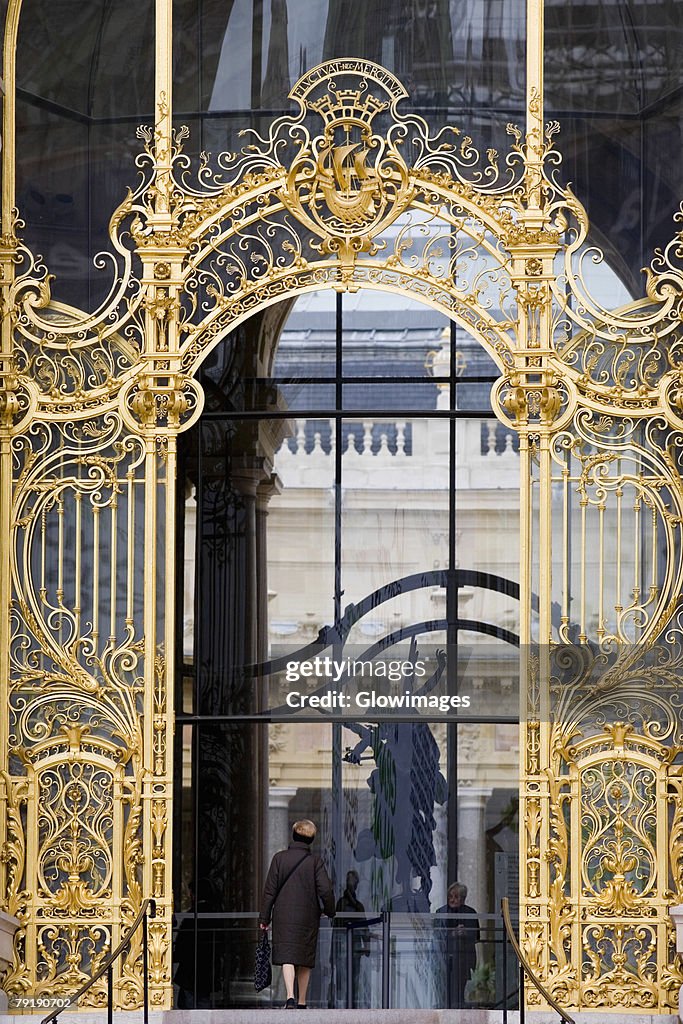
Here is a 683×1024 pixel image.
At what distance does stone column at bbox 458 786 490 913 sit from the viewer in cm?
1384

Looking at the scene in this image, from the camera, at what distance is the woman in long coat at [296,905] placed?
44.1 ft

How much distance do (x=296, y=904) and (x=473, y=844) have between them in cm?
126

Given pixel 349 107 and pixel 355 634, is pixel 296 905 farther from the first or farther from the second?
pixel 349 107

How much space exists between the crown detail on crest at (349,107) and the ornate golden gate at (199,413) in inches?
0.6

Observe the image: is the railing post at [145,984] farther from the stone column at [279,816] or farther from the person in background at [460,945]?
the person in background at [460,945]

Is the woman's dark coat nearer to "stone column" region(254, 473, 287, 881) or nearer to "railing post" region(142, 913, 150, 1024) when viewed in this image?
"stone column" region(254, 473, 287, 881)

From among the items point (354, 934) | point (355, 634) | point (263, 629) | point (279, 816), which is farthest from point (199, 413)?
point (354, 934)

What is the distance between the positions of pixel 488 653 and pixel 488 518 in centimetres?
90

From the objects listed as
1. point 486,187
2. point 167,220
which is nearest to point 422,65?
point 486,187

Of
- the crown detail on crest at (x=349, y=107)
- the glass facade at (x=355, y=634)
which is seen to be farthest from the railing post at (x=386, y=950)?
the crown detail on crest at (x=349, y=107)

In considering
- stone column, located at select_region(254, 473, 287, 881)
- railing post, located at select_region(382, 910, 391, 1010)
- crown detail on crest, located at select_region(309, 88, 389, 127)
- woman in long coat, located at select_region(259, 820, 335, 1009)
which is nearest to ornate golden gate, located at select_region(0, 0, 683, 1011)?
crown detail on crest, located at select_region(309, 88, 389, 127)

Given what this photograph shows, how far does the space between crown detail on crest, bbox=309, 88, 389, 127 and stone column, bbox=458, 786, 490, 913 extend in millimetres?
4547

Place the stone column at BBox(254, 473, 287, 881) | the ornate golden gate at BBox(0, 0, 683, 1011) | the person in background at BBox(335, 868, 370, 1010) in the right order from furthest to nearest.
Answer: the stone column at BBox(254, 473, 287, 881), the person in background at BBox(335, 868, 370, 1010), the ornate golden gate at BBox(0, 0, 683, 1011)

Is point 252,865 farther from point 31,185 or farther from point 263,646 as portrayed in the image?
point 31,185
